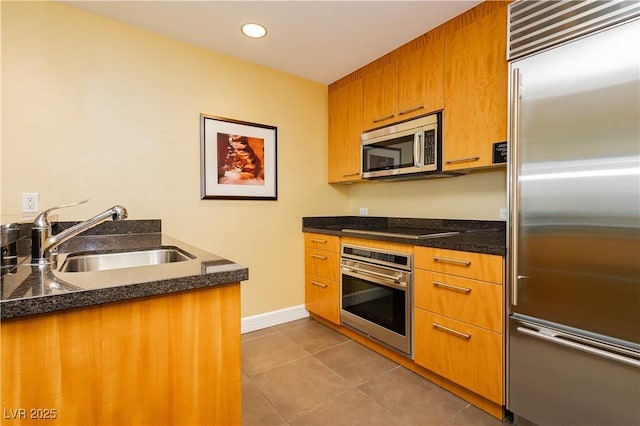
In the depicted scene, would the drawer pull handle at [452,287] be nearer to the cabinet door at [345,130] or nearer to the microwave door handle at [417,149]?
the microwave door handle at [417,149]

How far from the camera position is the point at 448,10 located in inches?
78.3

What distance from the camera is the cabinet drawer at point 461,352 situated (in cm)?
157

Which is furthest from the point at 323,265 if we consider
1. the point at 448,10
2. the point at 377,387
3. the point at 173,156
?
the point at 448,10

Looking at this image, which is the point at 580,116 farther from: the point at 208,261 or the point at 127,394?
the point at 127,394

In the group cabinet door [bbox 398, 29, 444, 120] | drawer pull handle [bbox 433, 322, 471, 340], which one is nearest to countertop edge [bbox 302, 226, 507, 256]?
drawer pull handle [bbox 433, 322, 471, 340]

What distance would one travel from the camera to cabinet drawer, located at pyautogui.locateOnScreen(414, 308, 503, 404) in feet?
5.16

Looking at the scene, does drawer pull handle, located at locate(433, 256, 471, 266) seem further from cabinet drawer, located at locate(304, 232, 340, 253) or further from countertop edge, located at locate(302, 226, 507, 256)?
cabinet drawer, located at locate(304, 232, 340, 253)

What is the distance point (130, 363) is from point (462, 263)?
157 centimetres

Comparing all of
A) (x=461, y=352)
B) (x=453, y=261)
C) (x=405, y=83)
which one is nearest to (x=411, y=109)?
(x=405, y=83)

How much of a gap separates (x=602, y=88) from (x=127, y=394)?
199 cm

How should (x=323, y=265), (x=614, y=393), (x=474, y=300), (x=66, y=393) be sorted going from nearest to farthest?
(x=66, y=393), (x=614, y=393), (x=474, y=300), (x=323, y=265)

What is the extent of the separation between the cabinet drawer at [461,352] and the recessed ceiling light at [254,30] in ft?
7.34

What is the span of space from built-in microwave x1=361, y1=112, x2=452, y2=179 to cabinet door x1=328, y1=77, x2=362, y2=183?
0.45ft

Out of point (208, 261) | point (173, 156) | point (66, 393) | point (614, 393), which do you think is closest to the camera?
point (66, 393)
